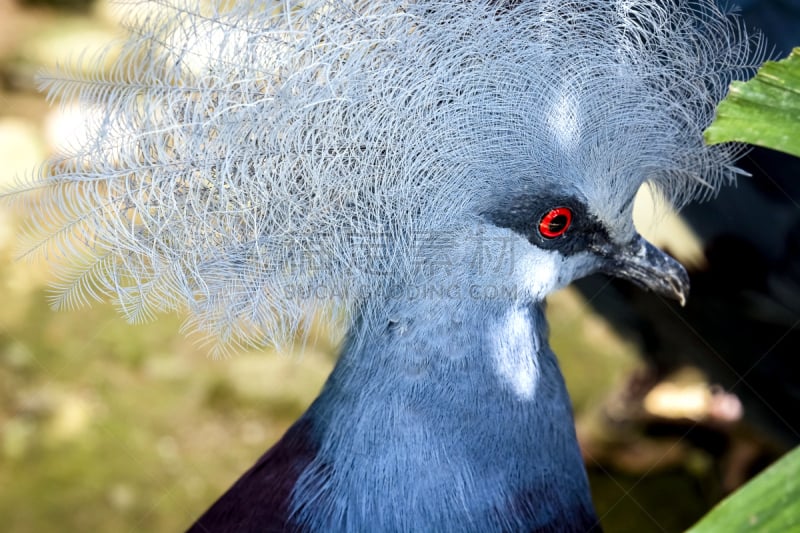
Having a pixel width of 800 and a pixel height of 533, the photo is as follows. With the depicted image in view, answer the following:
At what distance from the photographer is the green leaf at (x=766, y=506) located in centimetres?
95

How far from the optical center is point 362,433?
1756mm

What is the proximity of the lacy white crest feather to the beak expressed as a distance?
0.84 ft

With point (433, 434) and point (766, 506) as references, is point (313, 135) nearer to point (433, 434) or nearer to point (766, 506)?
point (433, 434)

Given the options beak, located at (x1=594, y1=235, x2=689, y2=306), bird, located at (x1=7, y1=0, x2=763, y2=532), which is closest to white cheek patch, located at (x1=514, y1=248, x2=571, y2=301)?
bird, located at (x1=7, y1=0, x2=763, y2=532)

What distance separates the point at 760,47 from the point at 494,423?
97 centimetres

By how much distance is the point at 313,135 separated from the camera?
1472 millimetres

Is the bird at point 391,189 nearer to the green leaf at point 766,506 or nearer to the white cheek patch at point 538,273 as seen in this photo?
the white cheek patch at point 538,273

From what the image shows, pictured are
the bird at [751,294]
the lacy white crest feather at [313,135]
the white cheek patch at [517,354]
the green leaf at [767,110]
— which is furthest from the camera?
the bird at [751,294]

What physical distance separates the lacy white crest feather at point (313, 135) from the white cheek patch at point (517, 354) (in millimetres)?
287

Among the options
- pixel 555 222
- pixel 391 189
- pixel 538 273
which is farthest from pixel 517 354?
pixel 391 189

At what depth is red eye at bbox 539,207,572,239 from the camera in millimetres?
1632

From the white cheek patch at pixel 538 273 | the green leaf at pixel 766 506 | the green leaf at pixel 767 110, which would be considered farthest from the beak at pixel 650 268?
the green leaf at pixel 766 506

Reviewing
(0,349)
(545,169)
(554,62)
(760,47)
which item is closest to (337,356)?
(545,169)

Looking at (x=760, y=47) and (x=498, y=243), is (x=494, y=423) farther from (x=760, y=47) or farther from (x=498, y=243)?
(x=760, y=47)
